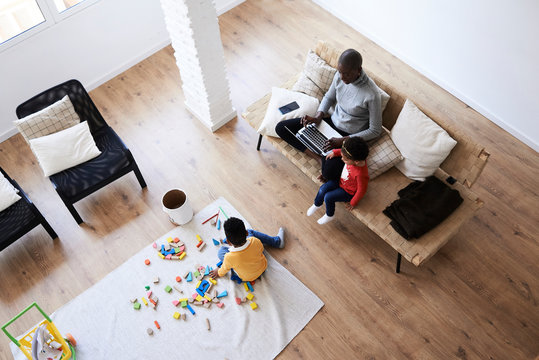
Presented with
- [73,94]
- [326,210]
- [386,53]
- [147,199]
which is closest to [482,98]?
[386,53]

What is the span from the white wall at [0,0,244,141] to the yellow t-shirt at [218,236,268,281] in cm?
258

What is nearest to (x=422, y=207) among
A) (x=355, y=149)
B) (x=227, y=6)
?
(x=355, y=149)

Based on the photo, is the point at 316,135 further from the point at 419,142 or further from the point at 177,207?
the point at 177,207

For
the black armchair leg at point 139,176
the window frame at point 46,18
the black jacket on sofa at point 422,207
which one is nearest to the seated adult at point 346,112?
the black jacket on sofa at point 422,207

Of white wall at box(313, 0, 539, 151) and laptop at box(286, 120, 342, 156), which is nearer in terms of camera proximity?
laptop at box(286, 120, 342, 156)

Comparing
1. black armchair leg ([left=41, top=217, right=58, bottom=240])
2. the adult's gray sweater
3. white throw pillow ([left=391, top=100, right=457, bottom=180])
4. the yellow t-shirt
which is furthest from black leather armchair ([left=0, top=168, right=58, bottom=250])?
white throw pillow ([left=391, top=100, right=457, bottom=180])

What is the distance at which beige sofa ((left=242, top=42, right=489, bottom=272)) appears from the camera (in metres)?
3.08

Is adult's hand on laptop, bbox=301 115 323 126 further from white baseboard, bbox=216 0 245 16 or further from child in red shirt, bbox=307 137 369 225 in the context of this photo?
white baseboard, bbox=216 0 245 16

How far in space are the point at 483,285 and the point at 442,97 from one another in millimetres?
1919

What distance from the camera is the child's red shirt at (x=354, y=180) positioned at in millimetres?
3105

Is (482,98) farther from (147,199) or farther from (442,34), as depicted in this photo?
(147,199)

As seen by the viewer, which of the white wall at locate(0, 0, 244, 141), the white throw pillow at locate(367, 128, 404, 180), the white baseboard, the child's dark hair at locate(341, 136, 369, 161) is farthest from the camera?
the white baseboard

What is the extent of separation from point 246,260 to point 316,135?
1.12m

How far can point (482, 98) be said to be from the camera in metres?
4.14
